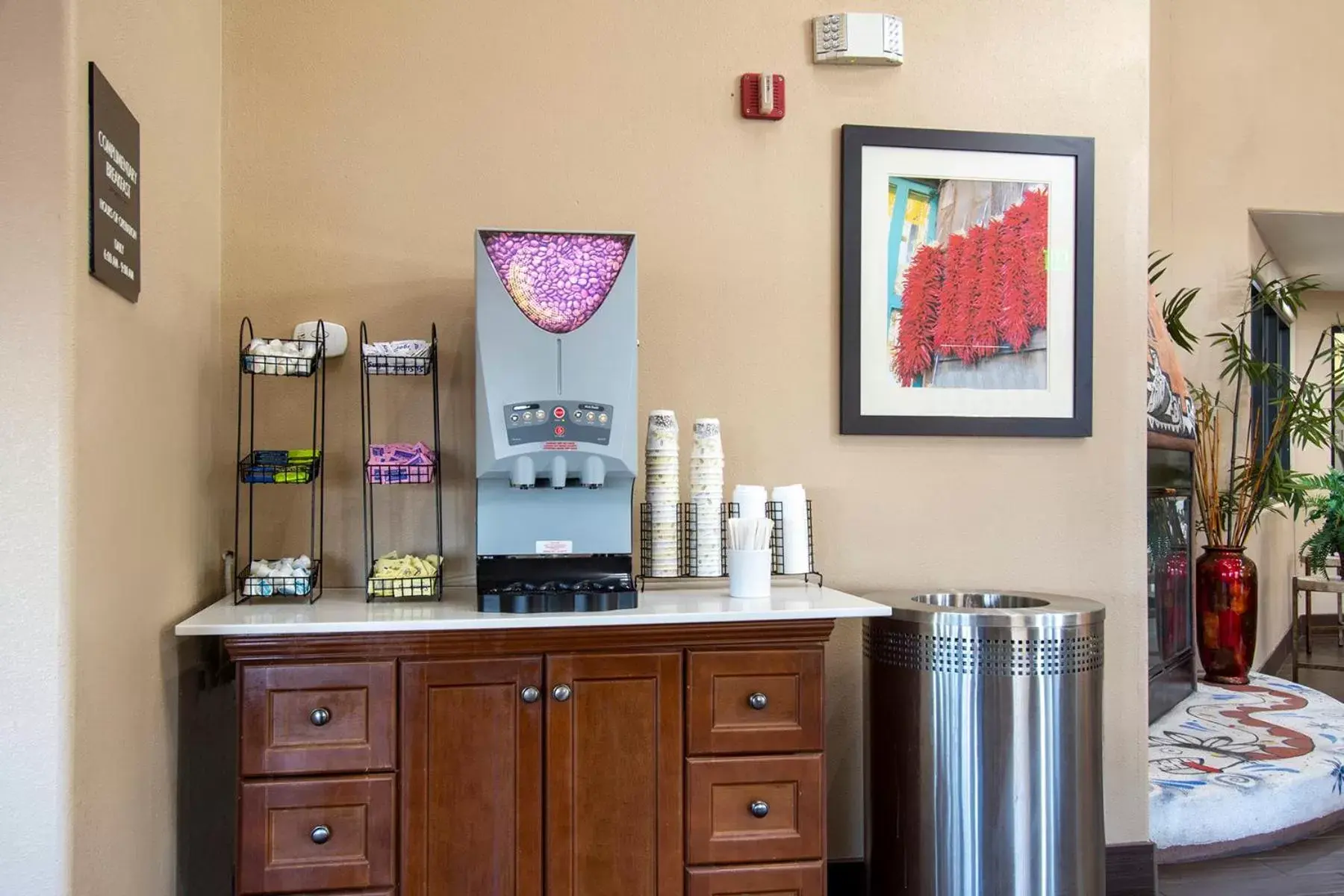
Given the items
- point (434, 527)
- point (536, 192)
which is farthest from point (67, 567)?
point (536, 192)

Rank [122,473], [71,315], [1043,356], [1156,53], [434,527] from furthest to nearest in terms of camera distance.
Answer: [1156,53]
[1043,356]
[434,527]
[122,473]
[71,315]

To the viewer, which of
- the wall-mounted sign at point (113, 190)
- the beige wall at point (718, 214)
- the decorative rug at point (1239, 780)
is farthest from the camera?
the decorative rug at point (1239, 780)

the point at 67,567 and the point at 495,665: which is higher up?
the point at 67,567

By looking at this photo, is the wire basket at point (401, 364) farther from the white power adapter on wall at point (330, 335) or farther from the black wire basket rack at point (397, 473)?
the white power adapter on wall at point (330, 335)

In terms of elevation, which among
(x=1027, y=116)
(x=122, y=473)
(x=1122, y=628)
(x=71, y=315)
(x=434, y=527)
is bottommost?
(x=1122, y=628)

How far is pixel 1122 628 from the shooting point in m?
3.08

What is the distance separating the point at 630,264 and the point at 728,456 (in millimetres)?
745

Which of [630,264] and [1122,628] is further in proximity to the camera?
[1122,628]

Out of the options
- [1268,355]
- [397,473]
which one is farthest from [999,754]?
[1268,355]

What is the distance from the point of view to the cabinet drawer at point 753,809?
7.47 feet

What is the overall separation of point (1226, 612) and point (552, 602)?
161 inches

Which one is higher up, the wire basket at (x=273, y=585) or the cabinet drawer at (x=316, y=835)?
the wire basket at (x=273, y=585)

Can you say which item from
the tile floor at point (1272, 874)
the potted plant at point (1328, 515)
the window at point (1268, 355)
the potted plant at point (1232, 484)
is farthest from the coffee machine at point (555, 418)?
the potted plant at point (1328, 515)

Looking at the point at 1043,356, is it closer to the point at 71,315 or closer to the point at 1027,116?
the point at 1027,116
